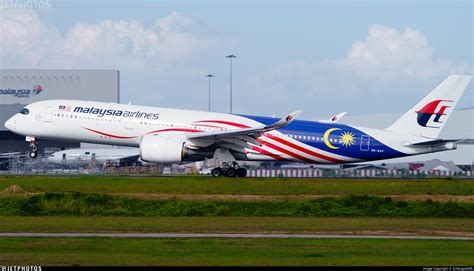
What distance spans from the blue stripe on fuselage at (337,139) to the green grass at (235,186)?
4909 mm

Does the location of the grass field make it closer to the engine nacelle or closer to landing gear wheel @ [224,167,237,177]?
the engine nacelle

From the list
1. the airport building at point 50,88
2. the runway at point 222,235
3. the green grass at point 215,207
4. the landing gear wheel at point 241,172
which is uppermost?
the airport building at point 50,88

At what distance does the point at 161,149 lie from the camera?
5097 centimetres

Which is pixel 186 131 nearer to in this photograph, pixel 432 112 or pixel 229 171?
pixel 229 171

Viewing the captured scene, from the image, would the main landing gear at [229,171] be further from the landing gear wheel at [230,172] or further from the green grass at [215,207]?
the green grass at [215,207]

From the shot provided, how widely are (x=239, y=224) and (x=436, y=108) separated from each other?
2353 centimetres

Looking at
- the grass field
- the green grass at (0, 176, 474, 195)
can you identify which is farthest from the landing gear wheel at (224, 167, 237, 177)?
the green grass at (0, 176, 474, 195)

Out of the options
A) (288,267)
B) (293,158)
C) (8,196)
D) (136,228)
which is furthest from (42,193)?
(288,267)

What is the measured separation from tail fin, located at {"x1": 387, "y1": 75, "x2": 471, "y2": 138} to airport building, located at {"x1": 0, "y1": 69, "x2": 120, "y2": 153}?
54.8 metres

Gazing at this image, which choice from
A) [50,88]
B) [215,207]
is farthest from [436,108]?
[50,88]

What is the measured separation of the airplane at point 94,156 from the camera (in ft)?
293

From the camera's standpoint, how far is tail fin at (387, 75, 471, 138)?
55.5m

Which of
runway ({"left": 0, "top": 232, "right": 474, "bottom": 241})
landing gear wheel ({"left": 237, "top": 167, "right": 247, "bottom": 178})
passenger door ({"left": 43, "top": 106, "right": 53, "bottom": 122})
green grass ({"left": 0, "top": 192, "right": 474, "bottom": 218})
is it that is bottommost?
runway ({"left": 0, "top": 232, "right": 474, "bottom": 241})

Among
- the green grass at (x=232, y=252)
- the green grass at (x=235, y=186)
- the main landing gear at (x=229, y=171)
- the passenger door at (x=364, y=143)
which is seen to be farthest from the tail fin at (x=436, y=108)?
the green grass at (x=232, y=252)
